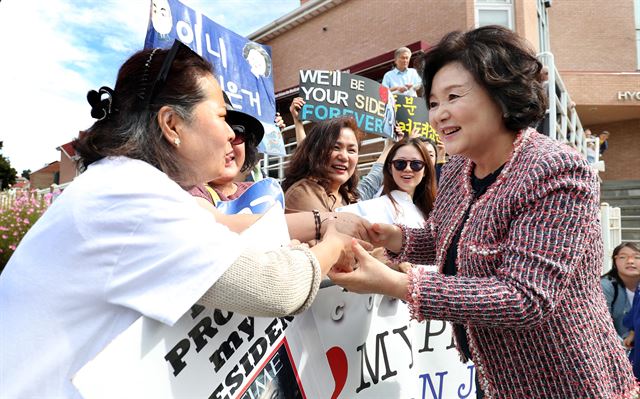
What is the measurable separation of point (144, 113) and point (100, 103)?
0.50 feet

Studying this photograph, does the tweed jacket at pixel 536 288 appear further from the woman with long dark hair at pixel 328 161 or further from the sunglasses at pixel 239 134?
the woman with long dark hair at pixel 328 161

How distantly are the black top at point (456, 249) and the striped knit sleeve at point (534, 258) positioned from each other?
255mm

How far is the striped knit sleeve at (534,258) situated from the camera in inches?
52.1

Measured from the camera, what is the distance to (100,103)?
1479 millimetres

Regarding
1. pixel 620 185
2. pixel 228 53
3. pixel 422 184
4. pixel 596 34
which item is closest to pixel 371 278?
pixel 422 184

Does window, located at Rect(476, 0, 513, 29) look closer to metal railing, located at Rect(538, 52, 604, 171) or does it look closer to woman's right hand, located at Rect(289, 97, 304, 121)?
metal railing, located at Rect(538, 52, 604, 171)

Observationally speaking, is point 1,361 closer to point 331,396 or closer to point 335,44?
point 331,396

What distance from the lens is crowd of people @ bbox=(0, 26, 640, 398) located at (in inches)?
45.1

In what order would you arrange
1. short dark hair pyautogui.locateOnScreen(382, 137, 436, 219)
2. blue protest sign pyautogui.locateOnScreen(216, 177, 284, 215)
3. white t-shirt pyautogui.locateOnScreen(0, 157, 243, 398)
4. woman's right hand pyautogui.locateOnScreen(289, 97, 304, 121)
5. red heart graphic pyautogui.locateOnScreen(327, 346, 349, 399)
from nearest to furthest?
white t-shirt pyautogui.locateOnScreen(0, 157, 243, 398) < red heart graphic pyautogui.locateOnScreen(327, 346, 349, 399) < blue protest sign pyautogui.locateOnScreen(216, 177, 284, 215) < short dark hair pyautogui.locateOnScreen(382, 137, 436, 219) < woman's right hand pyautogui.locateOnScreen(289, 97, 304, 121)

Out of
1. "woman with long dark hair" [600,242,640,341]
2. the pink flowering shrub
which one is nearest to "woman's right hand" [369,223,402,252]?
"woman with long dark hair" [600,242,640,341]

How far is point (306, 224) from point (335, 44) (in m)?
16.3

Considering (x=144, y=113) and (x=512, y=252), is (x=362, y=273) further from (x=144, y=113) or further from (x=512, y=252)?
(x=144, y=113)

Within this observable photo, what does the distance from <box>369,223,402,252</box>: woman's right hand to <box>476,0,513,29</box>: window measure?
13485mm

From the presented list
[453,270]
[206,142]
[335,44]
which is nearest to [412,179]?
[453,270]
